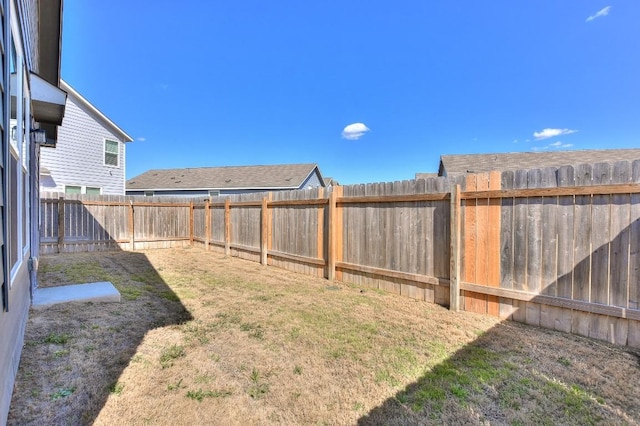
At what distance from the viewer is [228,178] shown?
21.2 meters

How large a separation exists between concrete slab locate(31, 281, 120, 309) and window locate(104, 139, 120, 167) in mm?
10288

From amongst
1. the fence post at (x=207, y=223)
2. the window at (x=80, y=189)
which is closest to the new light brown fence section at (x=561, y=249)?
the fence post at (x=207, y=223)

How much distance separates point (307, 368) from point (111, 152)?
48.0 ft

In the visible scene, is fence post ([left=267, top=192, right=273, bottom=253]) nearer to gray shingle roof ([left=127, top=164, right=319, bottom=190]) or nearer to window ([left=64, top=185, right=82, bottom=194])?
window ([left=64, top=185, right=82, bottom=194])

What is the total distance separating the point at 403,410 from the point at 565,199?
2.89m

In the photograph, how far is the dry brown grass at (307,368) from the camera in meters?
1.99

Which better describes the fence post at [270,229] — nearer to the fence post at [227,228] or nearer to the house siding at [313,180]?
the fence post at [227,228]

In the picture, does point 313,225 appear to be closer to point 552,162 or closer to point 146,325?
point 146,325

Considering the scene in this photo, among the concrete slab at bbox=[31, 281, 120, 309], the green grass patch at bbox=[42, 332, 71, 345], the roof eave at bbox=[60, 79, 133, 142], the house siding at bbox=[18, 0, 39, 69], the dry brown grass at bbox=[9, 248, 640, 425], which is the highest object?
the roof eave at bbox=[60, 79, 133, 142]

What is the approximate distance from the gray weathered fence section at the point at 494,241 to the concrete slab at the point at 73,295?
11.6 ft

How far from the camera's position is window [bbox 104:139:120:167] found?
1304cm

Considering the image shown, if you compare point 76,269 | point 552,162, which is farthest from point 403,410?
point 552,162

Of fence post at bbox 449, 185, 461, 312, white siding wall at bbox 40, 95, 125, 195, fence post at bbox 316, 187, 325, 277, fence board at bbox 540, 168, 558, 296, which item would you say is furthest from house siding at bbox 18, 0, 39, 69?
white siding wall at bbox 40, 95, 125, 195

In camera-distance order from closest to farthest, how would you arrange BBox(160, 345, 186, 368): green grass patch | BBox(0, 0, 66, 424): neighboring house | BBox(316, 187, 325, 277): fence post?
Answer: 1. BBox(0, 0, 66, 424): neighboring house
2. BBox(160, 345, 186, 368): green grass patch
3. BBox(316, 187, 325, 277): fence post
